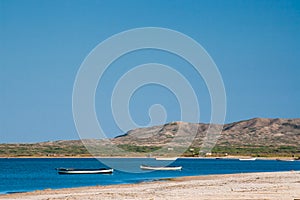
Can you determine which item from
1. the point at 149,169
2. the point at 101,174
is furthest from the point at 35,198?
the point at 149,169

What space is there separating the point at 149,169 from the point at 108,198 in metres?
101

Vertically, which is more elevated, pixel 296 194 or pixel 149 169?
pixel 149 169

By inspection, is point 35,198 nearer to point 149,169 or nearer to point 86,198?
point 86,198

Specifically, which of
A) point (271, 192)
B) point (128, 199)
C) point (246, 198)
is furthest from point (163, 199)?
point (271, 192)

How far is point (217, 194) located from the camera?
5078 centimetres

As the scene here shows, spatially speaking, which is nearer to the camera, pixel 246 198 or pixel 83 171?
pixel 246 198

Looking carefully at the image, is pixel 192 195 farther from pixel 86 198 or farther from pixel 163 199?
pixel 86 198

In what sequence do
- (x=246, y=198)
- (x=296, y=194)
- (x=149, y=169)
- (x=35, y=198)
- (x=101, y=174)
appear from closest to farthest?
1. (x=246, y=198)
2. (x=296, y=194)
3. (x=35, y=198)
4. (x=101, y=174)
5. (x=149, y=169)

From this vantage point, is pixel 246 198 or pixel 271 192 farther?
pixel 271 192

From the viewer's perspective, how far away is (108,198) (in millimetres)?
49594

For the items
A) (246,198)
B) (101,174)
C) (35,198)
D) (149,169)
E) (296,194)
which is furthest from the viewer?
(149,169)

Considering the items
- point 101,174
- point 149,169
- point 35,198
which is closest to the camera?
point 35,198

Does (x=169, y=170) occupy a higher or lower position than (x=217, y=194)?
higher

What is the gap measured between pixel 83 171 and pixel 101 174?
12.4 feet
